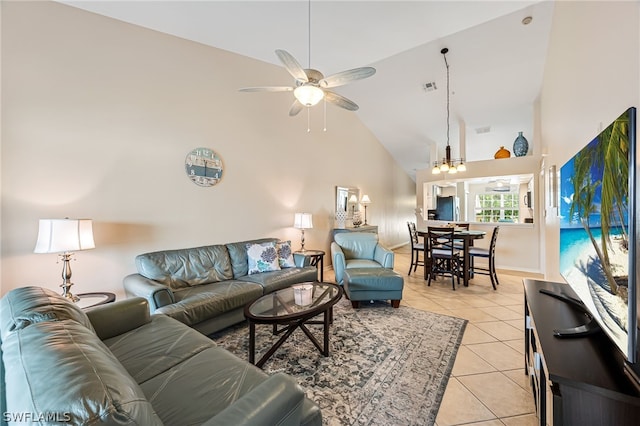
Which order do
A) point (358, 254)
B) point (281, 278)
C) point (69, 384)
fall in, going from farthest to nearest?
point (358, 254), point (281, 278), point (69, 384)

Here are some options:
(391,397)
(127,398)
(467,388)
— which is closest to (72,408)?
(127,398)

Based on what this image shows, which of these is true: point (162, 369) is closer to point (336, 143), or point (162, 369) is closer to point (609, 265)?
point (609, 265)

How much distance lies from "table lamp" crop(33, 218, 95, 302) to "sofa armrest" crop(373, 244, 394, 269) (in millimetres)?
3370

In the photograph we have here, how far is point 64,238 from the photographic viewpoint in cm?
199

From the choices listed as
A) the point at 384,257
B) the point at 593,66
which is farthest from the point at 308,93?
the point at 384,257

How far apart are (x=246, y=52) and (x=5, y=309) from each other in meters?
3.66

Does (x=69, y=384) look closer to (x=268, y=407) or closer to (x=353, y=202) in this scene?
(x=268, y=407)

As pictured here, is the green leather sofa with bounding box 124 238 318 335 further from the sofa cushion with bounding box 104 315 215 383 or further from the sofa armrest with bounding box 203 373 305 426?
the sofa armrest with bounding box 203 373 305 426

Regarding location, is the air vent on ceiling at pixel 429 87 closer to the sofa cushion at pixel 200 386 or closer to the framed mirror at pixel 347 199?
the framed mirror at pixel 347 199

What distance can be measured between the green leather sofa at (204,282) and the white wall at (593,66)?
3.00 metres

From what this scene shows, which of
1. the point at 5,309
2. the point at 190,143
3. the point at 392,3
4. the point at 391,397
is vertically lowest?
the point at 391,397

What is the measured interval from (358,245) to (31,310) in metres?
3.60

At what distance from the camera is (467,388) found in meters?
1.76

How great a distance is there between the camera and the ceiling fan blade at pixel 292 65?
1.90 metres
